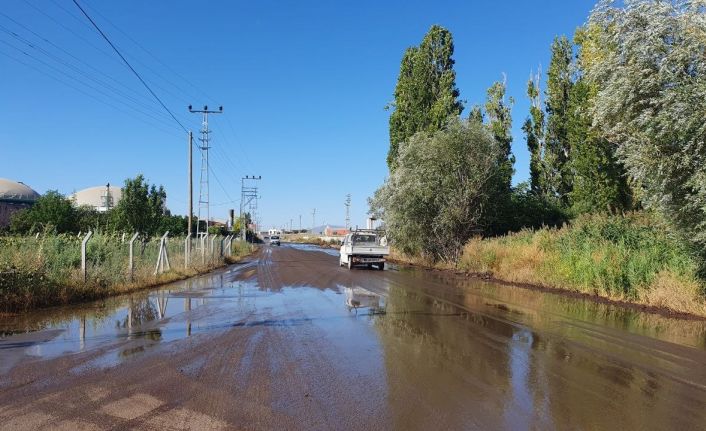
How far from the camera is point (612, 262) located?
17.3 m

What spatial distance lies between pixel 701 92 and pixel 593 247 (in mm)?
9115

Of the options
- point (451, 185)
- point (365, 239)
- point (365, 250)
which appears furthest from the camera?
point (365, 239)

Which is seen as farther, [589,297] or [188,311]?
[589,297]

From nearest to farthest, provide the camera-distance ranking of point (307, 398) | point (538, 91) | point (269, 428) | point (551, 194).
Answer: point (269, 428) < point (307, 398) < point (551, 194) < point (538, 91)

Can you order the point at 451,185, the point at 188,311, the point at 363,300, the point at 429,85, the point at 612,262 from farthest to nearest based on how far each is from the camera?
the point at 429,85 < the point at 451,185 < the point at 612,262 < the point at 363,300 < the point at 188,311

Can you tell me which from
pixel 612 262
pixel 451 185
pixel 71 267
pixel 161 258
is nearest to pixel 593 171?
pixel 451 185

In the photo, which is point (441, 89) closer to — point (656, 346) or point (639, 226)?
point (639, 226)

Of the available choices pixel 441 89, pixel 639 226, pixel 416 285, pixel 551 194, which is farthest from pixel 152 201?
pixel 639 226

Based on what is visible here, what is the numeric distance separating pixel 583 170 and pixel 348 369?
93.0ft

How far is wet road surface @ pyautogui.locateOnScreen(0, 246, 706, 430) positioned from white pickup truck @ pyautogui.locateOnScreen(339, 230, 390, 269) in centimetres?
1744

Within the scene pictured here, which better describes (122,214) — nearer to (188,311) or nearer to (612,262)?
(188,311)

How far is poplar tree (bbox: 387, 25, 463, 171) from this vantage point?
126 feet

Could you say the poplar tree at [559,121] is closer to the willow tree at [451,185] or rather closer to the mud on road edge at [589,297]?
the willow tree at [451,185]

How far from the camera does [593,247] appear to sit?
19.1 meters
